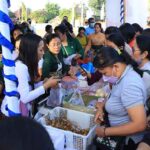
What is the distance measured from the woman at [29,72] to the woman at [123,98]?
24.6 inches

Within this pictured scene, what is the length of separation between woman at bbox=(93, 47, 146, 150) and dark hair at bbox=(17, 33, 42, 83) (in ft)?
2.20

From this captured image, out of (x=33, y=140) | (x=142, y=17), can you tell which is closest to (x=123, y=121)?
(x=33, y=140)

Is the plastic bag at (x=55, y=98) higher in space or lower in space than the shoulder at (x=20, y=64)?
lower

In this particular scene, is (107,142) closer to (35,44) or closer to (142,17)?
(35,44)

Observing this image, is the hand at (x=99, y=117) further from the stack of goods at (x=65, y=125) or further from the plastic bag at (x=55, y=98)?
the plastic bag at (x=55, y=98)

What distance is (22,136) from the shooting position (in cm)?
82

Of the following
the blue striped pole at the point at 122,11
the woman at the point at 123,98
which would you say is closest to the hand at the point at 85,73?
the woman at the point at 123,98

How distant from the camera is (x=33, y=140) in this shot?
0.82 m

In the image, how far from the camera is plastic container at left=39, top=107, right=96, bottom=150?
205cm

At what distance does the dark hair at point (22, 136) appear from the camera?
31.8 inches

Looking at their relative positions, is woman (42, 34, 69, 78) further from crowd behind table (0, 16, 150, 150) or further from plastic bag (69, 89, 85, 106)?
plastic bag (69, 89, 85, 106)

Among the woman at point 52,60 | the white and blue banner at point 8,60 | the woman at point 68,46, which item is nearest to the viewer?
the white and blue banner at point 8,60

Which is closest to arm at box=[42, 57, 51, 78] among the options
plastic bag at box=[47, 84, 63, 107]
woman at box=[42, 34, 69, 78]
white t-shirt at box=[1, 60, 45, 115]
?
woman at box=[42, 34, 69, 78]

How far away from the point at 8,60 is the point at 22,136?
42.2 inches
